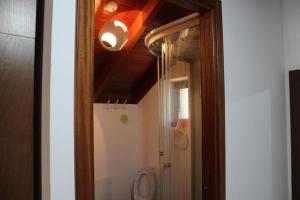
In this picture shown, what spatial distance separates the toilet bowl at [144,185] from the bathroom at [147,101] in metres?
0.01

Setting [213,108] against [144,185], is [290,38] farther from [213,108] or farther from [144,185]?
[144,185]

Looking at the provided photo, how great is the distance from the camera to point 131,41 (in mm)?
2531

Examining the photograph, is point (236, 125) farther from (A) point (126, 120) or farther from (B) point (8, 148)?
(A) point (126, 120)

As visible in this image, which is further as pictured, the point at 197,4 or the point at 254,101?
the point at 254,101

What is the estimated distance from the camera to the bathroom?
72.6 inches

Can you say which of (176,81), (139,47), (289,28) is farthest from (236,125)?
(139,47)

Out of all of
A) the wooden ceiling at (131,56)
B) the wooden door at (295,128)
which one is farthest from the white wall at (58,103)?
the wooden door at (295,128)

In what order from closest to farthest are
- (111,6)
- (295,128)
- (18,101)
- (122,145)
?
(18,101), (295,128), (111,6), (122,145)

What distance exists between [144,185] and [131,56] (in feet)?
5.27

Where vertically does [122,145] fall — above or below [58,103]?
below

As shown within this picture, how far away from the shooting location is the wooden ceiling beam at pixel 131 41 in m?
2.20

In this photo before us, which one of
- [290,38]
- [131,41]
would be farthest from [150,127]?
[290,38]

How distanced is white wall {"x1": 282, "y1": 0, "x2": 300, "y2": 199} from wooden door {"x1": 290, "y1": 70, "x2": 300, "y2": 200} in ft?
0.16

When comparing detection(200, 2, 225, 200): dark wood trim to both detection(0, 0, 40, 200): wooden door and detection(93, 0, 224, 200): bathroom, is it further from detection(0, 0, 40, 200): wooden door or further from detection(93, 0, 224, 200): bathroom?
detection(0, 0, 40, 200): wooden door
